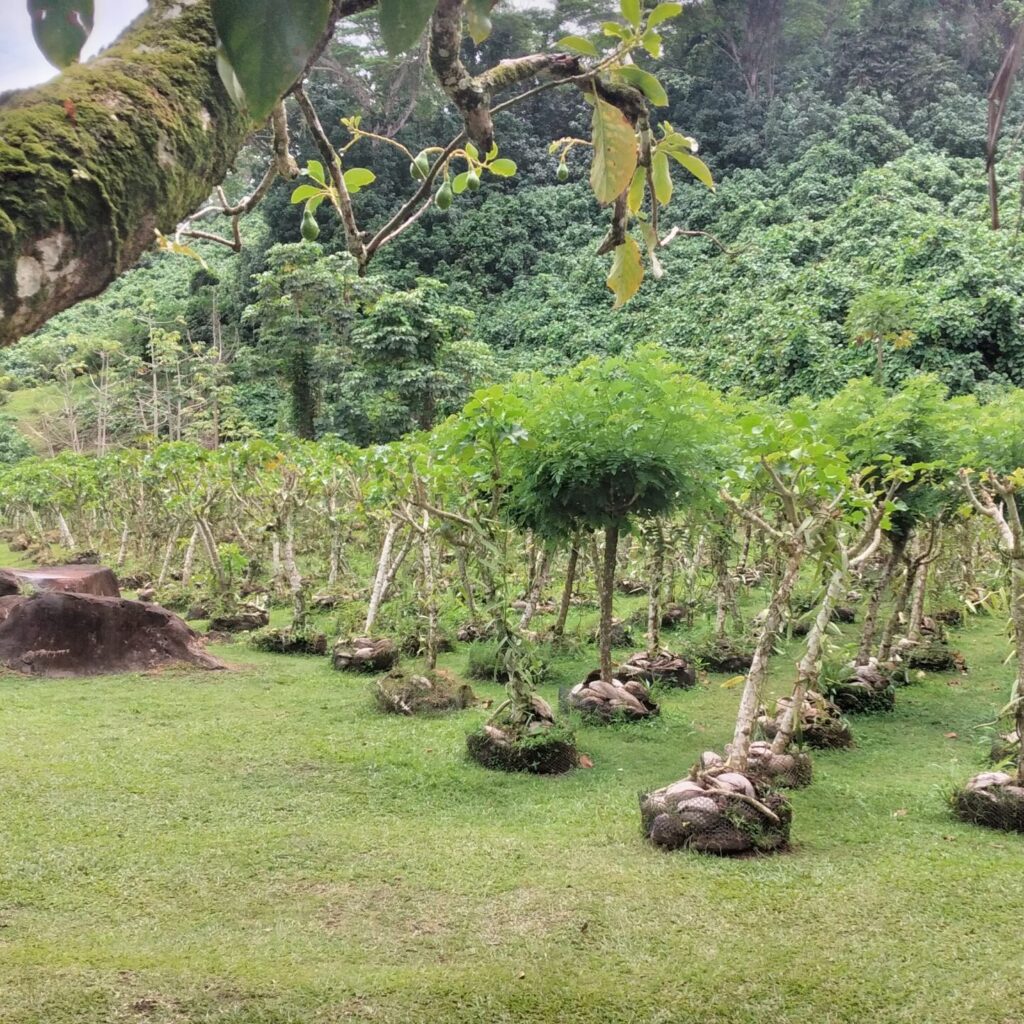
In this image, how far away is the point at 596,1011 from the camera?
2.37 m

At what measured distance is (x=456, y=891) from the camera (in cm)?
320

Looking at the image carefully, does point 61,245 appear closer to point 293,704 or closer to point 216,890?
point 216,890

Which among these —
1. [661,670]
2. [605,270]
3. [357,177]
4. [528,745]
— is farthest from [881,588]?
[605,270]

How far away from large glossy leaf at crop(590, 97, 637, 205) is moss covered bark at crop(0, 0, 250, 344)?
0.39 meters

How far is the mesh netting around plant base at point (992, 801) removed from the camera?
12.4 ft

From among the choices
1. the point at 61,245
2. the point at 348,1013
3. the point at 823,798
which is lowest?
the point at 823,798

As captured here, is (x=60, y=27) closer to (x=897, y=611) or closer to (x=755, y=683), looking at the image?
(x=755, y=683)

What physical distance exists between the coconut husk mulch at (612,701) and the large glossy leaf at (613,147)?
511 cm

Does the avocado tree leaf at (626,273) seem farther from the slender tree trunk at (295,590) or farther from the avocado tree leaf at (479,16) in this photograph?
the slender tree trunk at (295,590)

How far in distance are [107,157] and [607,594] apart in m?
5.16

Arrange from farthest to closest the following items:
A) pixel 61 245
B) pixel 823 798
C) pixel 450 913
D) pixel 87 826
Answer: pixel 823 798 → pixel 87 826 → pixel 450 913 → pixel 61 245

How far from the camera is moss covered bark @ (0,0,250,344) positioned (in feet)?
2.32

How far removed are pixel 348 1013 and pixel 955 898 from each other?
7.32 ft

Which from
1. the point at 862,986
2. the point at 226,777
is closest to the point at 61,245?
the point at 862,986
